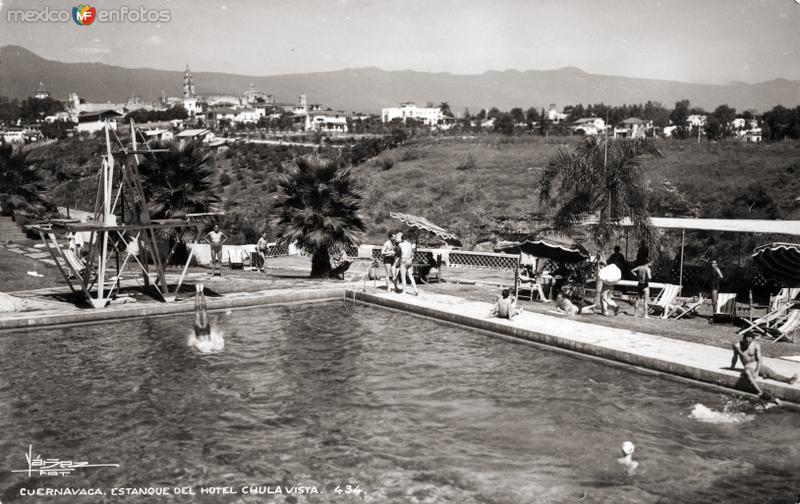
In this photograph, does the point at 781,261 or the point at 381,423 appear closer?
the point at 381,423

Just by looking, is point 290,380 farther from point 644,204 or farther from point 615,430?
point 644,204

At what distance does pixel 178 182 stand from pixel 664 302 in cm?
1589

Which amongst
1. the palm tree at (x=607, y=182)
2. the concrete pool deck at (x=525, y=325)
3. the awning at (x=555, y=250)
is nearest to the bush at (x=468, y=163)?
the palm tree at (x=607, y=182)

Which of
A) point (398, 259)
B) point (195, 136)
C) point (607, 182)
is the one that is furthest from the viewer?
point (195, 136)

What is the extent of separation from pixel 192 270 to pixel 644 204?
46.0 feet

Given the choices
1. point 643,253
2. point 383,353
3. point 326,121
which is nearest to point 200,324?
point 383,353

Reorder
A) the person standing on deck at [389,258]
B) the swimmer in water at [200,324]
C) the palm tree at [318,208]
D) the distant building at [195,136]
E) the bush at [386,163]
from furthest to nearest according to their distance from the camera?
the bush at [386,163], the distant building at [195,136], the palm tree at [318,208], the person standing on deck at [389,258], the swimmer in water at [200,324]

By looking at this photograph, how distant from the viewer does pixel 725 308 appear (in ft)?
50.5

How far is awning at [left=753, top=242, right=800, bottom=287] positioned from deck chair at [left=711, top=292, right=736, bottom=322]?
133cm

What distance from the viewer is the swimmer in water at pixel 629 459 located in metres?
8.34

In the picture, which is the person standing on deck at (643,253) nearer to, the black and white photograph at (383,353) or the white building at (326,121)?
the black and white photograph at (383,353)

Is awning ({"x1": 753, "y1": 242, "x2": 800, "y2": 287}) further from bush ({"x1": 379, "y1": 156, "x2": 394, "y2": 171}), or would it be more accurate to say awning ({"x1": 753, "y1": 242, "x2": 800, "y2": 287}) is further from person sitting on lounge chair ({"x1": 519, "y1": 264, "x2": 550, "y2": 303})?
bush ({"x1": 379, "y1": 156, "x2": 394, "y2": 171})

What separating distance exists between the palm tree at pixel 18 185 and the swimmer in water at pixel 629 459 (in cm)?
3365
